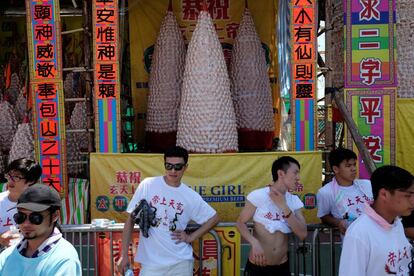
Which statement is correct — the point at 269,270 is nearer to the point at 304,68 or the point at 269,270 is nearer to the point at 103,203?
the point at 103,203

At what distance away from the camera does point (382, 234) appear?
246 centimetres

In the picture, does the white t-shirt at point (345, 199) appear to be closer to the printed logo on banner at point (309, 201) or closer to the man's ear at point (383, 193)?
the man's ear at point (383, 193)

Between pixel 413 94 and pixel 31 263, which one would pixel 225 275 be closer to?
pixel 31 263

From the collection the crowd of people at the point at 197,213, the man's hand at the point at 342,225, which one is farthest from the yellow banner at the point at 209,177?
the man's hand at the point at 342,225

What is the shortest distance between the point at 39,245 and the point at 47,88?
13.8ft

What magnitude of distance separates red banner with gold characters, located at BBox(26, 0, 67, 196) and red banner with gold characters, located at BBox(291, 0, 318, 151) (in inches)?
115

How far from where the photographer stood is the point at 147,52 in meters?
8.36

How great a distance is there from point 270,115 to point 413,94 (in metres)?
2.10

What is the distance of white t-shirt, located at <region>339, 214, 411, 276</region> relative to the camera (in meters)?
2.39

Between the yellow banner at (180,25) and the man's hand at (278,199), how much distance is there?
4.90m

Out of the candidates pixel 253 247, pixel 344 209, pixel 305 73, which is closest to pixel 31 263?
pixel 253 247

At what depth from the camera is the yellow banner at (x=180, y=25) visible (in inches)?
327

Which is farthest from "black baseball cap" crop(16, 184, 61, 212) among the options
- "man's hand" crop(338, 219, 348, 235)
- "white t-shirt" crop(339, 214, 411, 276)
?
"man's hand" crop(338, 219, 348, 235)

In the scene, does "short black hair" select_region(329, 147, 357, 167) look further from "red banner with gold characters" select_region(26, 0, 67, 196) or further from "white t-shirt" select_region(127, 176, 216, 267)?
"red banner with gold characters" select_region(26, 0, 67, 196)
